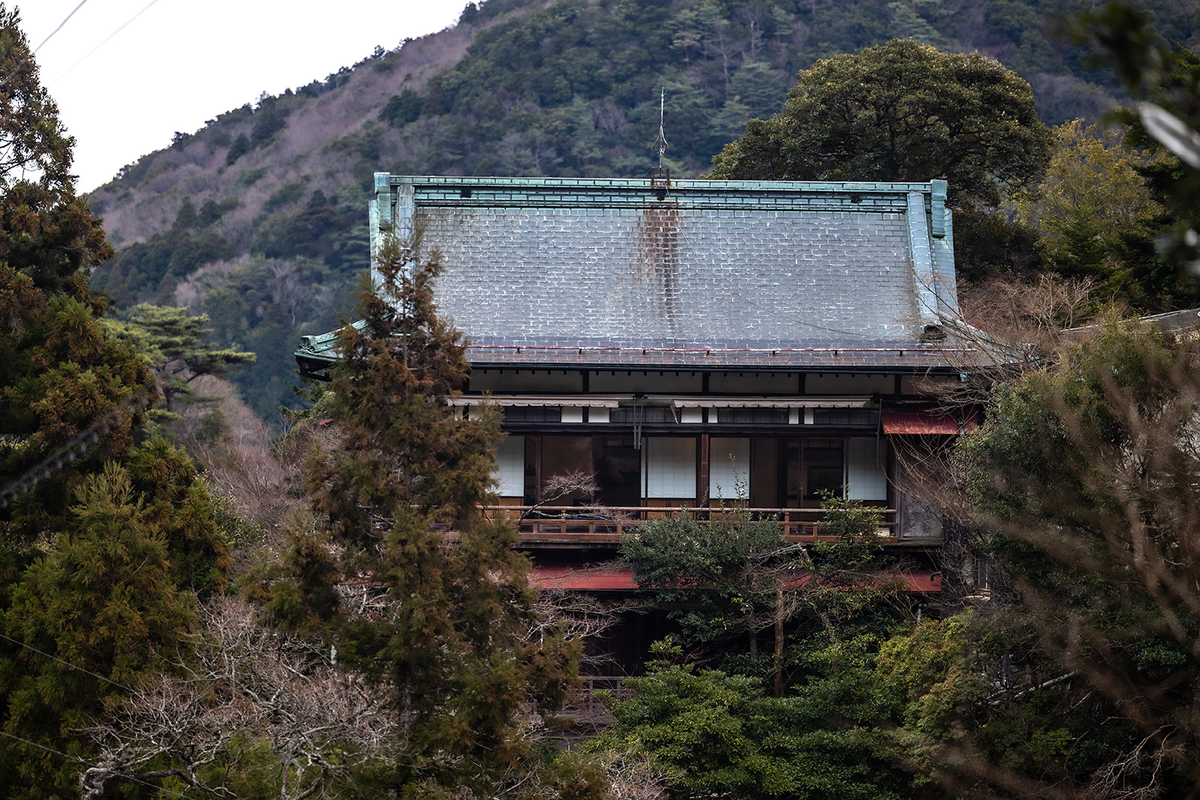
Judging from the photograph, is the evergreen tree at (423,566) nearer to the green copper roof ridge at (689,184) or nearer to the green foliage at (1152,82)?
the green foliage at (1152,82)

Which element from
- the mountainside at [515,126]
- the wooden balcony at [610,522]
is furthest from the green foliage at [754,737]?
the mountainside at [515,126]

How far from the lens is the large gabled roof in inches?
699

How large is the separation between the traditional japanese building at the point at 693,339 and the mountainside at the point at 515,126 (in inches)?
1457

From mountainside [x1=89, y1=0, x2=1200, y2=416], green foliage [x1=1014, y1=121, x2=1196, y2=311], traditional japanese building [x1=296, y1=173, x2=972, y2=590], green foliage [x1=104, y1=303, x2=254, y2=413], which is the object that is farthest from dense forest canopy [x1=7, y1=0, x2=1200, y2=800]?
mountainside [x1=89, y1=0, x2=1200, y2=416]

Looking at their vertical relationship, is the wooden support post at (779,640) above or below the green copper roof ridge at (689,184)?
below

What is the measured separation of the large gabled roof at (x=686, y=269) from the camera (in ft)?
58.2

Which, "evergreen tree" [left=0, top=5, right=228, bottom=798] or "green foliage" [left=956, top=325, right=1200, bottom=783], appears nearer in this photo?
"green foliage" [left=956, top=325, right=1200, bottom=783]

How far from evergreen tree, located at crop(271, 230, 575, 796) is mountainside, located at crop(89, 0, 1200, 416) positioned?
1877 inches

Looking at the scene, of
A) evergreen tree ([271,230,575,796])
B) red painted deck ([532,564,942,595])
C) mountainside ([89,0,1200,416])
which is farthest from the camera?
mountainside ([89,0,1200,416])

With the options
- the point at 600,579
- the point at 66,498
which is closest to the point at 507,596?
the point at 66,498

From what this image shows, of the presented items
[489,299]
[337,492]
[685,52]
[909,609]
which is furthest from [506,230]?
[685,52]

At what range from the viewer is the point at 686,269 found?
19312mm

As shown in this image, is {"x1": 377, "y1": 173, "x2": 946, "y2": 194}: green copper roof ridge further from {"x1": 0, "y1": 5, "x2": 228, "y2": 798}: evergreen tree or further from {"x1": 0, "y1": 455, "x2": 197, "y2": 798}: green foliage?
{"x1": 0, "y1": 455, "x2": 197, "y2": 798}: green foliage

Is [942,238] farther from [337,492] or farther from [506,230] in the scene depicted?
[337,492]
